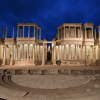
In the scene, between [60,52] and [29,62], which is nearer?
[29,62]

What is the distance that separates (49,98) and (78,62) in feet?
62.2

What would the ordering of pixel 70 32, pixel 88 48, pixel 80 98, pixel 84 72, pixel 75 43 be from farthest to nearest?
pixel 88 48
pixel 70 32
pixel 75 43
pixel 84 72
pixel 80 98

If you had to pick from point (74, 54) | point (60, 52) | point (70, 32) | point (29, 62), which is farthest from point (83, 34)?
point (29, 62)

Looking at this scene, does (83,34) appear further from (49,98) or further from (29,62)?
(49,98)

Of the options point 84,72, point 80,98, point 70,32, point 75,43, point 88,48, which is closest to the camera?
point 80,98

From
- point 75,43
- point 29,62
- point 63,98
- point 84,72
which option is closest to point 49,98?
point 63,98

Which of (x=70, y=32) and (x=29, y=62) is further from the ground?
(x=70, y=32)

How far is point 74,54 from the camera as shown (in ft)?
79.4

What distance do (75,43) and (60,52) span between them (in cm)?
617

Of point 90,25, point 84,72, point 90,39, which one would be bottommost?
point 84,72

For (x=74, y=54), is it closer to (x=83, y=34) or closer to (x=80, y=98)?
(x=83, y=34)

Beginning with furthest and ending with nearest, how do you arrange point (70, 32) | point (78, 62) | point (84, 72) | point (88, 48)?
point (88, 48)
point (70, 32)
point (78, 62)
point (84, 72)

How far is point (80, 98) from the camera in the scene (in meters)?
3.94

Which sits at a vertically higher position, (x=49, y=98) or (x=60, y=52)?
(x=60, y=52)
